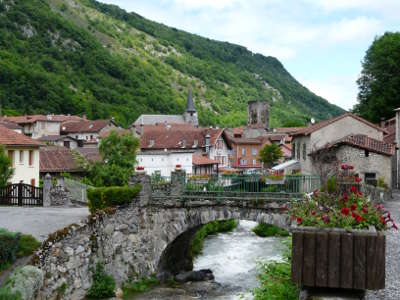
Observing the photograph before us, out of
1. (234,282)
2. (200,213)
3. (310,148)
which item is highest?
(310,148)

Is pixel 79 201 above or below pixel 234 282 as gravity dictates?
above

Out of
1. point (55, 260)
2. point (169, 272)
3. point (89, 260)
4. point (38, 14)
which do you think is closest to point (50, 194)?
point (169, 272)

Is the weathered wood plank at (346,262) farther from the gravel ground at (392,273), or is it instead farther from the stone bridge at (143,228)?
the stone bridge at (143,228)

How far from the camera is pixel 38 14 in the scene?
176 m

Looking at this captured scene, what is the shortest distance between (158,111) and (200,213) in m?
138

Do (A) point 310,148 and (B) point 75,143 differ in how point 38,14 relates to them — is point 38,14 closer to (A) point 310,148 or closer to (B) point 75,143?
(B) point 75,143

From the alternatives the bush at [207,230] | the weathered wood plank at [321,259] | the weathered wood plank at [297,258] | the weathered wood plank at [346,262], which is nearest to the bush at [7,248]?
the weathered wood plank at [297,258]

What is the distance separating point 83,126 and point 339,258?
105 m

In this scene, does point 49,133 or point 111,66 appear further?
point 111,66

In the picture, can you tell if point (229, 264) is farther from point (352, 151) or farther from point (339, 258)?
→ point (339, 258)

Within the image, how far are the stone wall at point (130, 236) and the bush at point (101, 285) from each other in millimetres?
270

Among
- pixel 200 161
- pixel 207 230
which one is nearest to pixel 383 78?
pixel 200 161

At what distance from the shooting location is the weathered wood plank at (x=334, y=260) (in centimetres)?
637

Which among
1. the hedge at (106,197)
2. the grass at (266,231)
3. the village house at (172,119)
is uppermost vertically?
the village house at (172,119)
